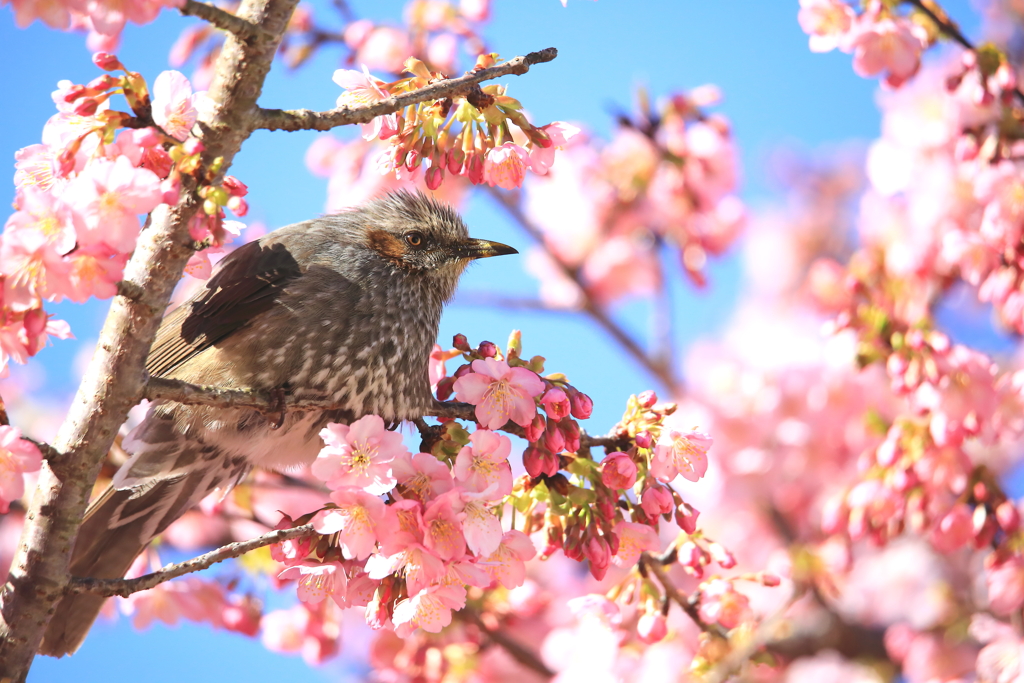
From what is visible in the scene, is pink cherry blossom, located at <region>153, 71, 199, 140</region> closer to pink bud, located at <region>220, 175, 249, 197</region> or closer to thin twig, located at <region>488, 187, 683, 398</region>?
pink bud, located at <region>220, 175, 249, 197</region>

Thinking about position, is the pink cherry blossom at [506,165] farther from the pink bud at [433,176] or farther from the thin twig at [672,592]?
the thin twig at [672,592]

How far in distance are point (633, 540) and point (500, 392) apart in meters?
0.44

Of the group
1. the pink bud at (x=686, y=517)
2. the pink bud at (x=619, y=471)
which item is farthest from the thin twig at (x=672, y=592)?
the pink bud at (x=619, y=471)

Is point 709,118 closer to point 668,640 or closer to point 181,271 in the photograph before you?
point 668,640

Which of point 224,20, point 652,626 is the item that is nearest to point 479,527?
point 652,626

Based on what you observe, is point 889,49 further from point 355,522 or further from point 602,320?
point 355,522

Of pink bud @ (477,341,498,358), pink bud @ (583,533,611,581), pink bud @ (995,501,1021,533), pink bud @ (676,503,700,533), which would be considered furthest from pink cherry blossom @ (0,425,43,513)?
pink bud @ (995,501,1021,533)

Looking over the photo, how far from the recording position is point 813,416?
14.9 feet

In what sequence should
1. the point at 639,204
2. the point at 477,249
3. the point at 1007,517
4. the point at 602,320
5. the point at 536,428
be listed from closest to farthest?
the point at 536,428, the point at 477,249, the point at 1007,517, the point at 602,320, the point at 639,204

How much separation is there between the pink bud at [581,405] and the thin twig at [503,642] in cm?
129

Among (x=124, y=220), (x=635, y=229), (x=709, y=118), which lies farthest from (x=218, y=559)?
(x=635, y=229)

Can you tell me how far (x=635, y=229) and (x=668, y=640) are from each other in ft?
9.43

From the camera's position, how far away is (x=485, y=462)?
5.38ft

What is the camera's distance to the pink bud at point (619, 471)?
1.72m
